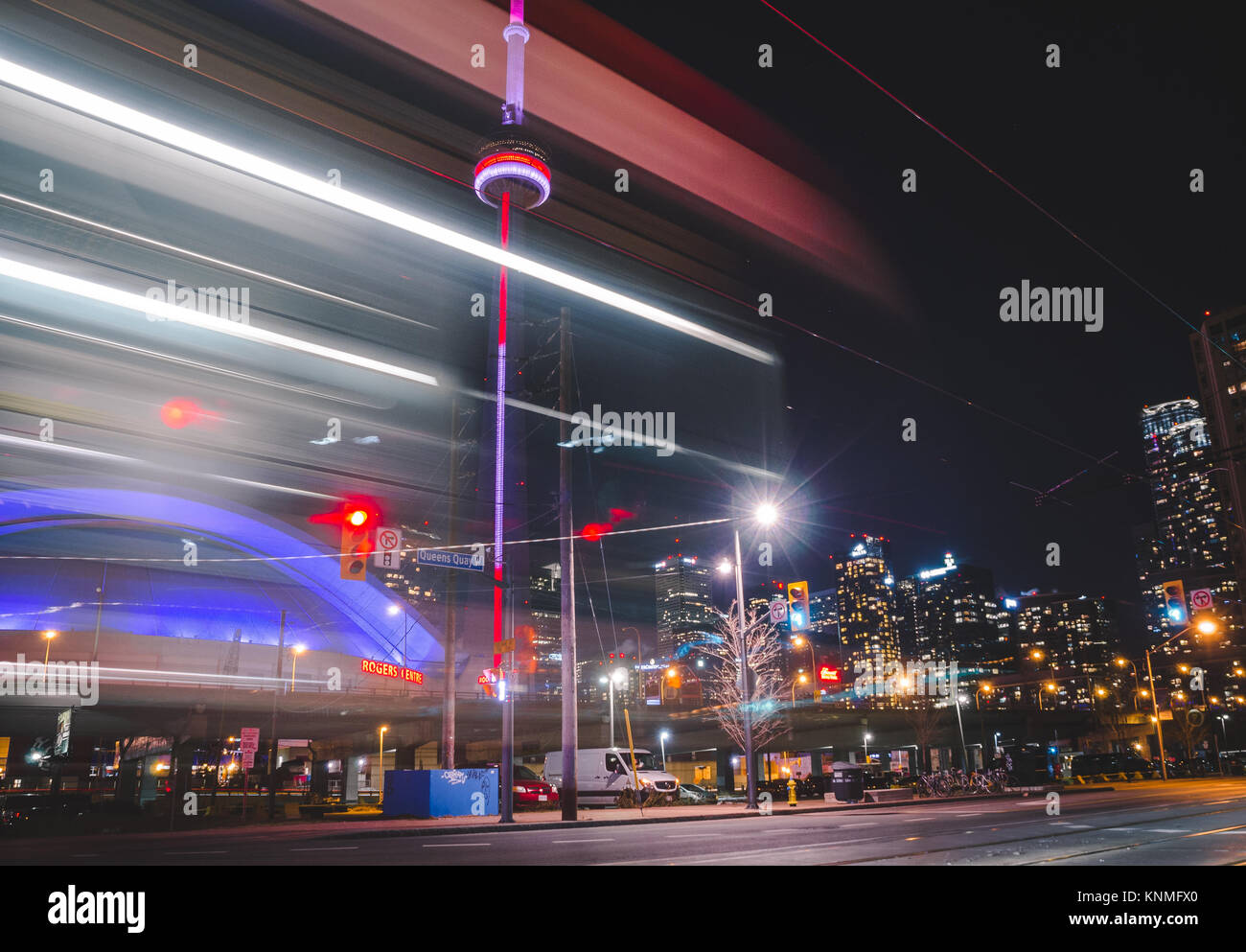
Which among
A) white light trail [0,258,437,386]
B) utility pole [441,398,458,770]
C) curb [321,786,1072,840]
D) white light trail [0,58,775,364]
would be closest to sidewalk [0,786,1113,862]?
curb [321,786,1072,840]

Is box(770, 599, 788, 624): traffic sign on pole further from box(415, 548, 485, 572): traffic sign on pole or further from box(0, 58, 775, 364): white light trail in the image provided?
box(0, 58, 775, 364): white light trail

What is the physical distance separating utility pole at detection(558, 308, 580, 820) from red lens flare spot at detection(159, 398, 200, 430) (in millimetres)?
10070

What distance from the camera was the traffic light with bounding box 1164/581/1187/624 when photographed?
980 inches

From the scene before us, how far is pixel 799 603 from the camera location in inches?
1057

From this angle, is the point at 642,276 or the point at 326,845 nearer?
the point at 642,276

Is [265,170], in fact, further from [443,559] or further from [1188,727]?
[1188,727]

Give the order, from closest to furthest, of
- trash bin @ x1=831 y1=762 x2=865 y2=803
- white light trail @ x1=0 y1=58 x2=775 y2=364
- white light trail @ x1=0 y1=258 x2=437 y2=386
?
white light trail @ x1=0 y1=58 x2=775 y2=364
white light trail @ x1=0 y1=258 x2=437 y2=386
trash bin @ x1=831 y1=762 x2=865 y2=803

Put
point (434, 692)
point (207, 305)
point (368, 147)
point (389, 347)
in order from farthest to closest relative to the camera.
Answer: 1. point (434, 692)
2. point (389, 347)
3. point (207, 305)
4. point (368, 147)

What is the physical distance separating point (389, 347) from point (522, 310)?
8568mm

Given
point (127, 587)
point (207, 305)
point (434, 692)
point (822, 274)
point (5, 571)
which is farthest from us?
point (434, 692)

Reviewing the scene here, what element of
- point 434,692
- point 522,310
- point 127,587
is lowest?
point 434,692
